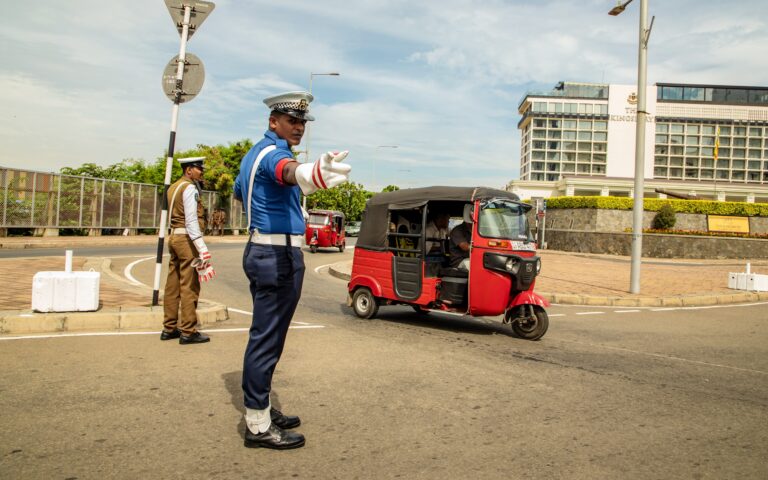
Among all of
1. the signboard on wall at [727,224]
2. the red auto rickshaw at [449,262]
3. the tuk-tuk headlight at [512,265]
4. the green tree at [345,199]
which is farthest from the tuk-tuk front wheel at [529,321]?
the green tree at [345,199]

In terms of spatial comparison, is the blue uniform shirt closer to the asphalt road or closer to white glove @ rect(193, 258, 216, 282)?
the asphalt road

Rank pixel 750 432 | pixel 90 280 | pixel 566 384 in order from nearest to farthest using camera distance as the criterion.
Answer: pixel 750 432
pixel 566 384
pixel 90 280

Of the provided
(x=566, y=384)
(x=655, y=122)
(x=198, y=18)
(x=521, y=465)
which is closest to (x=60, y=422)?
(x=521, y=465)

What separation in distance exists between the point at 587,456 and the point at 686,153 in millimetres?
124634

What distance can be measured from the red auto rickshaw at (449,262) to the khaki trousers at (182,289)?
3155 mm

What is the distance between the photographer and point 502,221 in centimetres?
781

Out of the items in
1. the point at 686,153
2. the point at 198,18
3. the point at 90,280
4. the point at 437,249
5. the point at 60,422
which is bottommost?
the point at 60,422

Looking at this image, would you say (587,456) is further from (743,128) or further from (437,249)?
(743,128)

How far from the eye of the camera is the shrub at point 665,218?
31703 mm

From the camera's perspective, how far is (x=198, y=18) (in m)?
7.81

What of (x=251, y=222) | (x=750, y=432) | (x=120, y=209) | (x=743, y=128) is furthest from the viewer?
(x=743, y=128)

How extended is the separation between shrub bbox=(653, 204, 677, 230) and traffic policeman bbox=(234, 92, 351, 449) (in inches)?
1280

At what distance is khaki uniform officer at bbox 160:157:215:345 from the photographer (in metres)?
6.10

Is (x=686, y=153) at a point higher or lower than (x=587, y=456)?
higher
